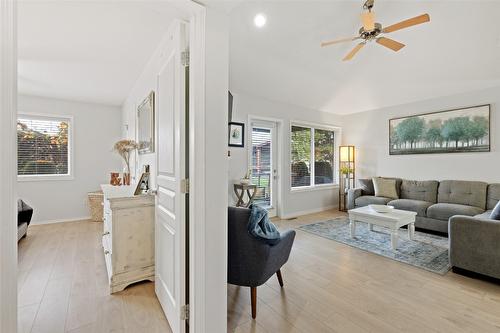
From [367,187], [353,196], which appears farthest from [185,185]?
[367,187]

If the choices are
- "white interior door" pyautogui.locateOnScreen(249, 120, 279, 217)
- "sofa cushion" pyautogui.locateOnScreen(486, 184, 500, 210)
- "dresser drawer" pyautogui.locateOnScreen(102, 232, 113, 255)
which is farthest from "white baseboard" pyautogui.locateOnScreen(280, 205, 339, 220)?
"dresser drawer" pyautogui.locateOnScreen(102, 232, 113, 255)

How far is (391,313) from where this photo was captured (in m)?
1.85

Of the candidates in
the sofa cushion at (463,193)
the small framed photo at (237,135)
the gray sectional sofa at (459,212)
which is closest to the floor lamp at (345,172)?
the gray sectional sofa at (459,212)

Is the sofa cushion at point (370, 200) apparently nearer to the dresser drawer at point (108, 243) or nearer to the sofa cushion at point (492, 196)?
the sofa cushion at point (492, 196)

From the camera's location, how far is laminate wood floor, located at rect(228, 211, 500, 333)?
1721mm

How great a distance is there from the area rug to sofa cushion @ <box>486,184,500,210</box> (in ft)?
3.08

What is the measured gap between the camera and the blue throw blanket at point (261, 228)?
1.72 metres

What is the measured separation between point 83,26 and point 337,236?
4.13 metres

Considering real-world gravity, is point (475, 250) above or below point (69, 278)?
above

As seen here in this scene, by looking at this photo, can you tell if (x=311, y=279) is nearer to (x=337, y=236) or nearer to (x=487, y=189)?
(x=337, y=236)

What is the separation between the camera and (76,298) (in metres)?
2.04

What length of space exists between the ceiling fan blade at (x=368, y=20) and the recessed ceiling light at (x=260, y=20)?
45.8 inches

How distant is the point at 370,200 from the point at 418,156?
1358 mm

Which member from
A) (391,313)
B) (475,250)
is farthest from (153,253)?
(475,250)
